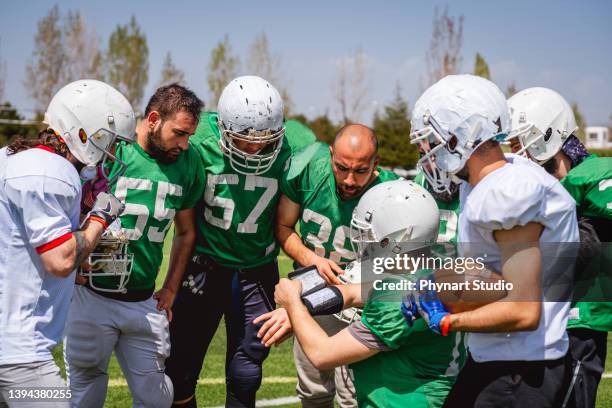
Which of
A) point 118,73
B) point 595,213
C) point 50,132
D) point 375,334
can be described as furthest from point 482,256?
point 118,73

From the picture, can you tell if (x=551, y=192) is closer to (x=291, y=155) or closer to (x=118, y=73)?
(x=291, y=155)

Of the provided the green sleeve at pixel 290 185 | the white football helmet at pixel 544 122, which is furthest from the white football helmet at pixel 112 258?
the white football helmet at pixel 544 122

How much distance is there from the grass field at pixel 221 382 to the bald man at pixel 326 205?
818 millimetres

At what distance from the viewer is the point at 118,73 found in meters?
37.8

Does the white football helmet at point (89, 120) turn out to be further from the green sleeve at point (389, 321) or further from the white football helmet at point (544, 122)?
the white football helmet at point (544, 122)

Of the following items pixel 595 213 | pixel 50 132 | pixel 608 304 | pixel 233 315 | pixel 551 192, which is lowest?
pixel 233 315

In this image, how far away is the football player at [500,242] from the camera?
7.13 feet

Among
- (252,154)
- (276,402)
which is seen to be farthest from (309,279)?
(276,402)

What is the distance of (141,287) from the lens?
396 cm

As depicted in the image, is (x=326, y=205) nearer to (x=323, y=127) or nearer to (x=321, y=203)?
(x=321, y=203)

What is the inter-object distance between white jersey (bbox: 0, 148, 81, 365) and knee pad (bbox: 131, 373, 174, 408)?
3.75 ft

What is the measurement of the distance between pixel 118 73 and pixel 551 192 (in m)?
38.0

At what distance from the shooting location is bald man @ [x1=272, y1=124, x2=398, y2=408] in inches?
156

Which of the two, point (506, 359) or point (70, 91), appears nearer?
point (506, 359)
